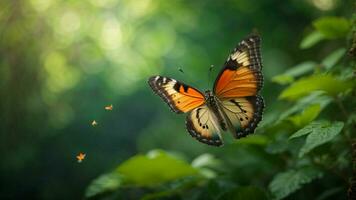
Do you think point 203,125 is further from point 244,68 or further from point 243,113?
point 244,68

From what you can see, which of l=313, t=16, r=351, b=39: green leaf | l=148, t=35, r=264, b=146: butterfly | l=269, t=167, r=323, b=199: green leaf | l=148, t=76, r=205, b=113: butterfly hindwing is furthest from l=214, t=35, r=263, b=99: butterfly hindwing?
l=269, t=167, r=323, b=199: green leaf

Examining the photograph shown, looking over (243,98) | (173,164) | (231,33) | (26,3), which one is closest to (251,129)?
(243,98)

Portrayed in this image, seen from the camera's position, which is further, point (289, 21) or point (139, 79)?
point (139, 79)

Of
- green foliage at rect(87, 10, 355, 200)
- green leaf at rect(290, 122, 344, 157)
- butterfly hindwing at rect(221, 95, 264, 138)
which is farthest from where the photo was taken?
butterfly hindwing at rect(221, 95, 264, 138)

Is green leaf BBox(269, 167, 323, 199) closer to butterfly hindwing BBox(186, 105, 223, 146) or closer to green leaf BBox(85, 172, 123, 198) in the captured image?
butterfly hindwing BBox(186, 105, 223, 146)

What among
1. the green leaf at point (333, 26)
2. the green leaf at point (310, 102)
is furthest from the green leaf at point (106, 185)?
the green leaf at point (333, 26)

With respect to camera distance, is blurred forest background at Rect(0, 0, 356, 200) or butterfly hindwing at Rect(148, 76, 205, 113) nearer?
butterfly hindwing at Rect(148, 76, 205, 113)

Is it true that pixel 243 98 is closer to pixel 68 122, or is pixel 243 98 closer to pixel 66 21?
pixel 68 122
